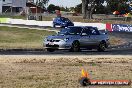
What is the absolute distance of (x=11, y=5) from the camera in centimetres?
14400

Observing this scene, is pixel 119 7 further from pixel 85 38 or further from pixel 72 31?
pixel 72 31

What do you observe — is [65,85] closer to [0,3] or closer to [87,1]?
[87,1]

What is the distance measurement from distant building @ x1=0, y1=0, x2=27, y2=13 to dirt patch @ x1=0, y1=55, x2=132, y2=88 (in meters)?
124

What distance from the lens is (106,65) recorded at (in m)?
15.5

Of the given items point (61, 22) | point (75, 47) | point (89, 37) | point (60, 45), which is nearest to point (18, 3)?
point (61, 22)

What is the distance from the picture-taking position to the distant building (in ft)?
463

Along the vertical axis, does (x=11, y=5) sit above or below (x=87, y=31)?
above

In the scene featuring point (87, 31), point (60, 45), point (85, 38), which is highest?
point (87, 31)

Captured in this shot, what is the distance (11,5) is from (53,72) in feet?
436

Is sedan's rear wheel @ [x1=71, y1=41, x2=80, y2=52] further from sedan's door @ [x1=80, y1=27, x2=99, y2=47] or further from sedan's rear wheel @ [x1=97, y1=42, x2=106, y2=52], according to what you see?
sedan's rear wheel @ [x1=97, y1=42, x2=106, y2=52]

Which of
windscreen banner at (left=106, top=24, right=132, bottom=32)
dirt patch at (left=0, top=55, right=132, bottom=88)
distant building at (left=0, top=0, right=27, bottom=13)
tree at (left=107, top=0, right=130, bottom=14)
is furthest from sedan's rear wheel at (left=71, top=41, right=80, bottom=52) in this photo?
tree at (left=107, top=0, right=130, bottom=14)

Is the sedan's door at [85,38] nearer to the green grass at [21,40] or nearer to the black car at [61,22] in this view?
the green grass at [21,40]

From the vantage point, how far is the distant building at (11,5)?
14102cm

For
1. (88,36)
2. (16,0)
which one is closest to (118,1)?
(16,0)
